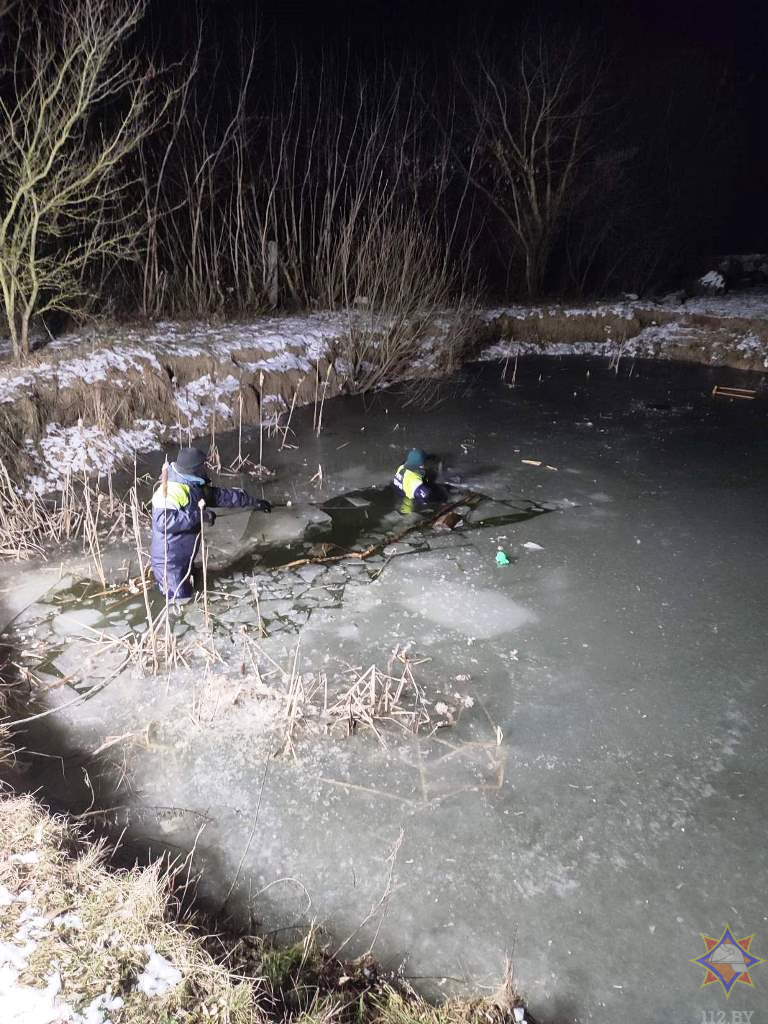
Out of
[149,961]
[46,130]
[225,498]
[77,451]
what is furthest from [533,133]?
[149,961]

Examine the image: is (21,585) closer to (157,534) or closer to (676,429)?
(157,534)

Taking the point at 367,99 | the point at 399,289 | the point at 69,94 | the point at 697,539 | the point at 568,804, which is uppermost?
the point at 367,99

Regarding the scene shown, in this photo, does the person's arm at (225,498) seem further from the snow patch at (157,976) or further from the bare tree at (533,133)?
the bare tree at (533,133)

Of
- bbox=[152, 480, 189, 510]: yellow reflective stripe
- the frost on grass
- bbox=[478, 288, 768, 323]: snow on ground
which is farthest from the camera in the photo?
bbox=[478, 288, 768, 323]: snow on ground

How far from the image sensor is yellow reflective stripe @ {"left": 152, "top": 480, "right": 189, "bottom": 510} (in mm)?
4875

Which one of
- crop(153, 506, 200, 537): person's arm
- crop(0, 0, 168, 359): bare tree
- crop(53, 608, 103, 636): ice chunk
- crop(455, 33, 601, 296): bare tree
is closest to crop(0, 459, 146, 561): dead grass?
crop(53, 608, 103, 636): ice chunk

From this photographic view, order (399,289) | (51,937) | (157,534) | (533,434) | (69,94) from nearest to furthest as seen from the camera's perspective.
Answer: (51,937) < (157,534) < (69,94) < (533,434) < (399,289)

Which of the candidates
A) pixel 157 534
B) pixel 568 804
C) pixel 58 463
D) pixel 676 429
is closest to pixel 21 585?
pixel 157 534

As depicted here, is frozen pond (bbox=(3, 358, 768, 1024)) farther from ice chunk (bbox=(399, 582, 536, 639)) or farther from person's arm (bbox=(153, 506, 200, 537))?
person's arm (bbox=(153, 506, 200, 537))

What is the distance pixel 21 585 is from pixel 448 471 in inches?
183

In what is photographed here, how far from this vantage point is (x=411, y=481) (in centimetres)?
691

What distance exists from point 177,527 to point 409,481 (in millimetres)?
2714

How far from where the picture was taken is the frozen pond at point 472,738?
121 inches

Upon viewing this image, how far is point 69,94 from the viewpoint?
8047mm
